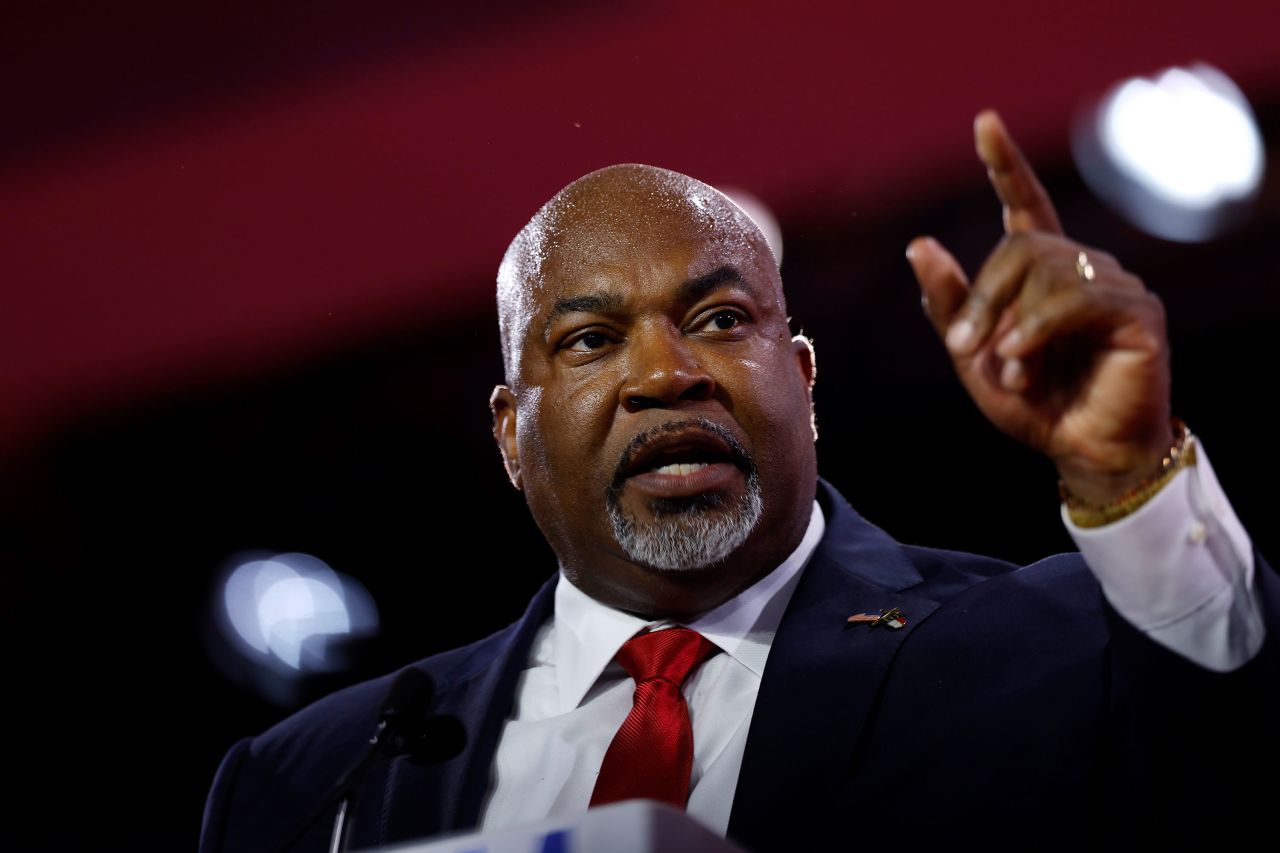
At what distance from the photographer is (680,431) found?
2080 millimetres

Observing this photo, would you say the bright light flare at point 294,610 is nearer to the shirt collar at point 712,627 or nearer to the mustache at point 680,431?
the shirt collar at point 712,627

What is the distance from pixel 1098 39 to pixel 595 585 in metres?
1.65

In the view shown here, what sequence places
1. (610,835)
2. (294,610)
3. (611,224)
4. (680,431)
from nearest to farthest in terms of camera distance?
(610,835) < (680,431) < (611,224) < (294,610)

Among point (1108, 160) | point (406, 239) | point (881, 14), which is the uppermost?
point (881, 14)

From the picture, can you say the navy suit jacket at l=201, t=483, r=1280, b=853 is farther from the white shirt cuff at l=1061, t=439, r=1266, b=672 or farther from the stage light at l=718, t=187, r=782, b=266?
the stage light at l=718, t=187, r=782, b=266

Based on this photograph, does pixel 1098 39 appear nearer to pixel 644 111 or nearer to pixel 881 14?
pixel 881 14

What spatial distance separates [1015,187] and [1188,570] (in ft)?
1.50

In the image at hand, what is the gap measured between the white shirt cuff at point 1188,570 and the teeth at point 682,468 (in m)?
0.75

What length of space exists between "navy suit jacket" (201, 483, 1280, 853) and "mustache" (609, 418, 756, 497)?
0.76ft

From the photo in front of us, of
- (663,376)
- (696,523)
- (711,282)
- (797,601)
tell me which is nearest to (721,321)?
(711,282)

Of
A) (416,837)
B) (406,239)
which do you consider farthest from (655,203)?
(406,239)

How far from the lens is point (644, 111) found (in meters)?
2.83

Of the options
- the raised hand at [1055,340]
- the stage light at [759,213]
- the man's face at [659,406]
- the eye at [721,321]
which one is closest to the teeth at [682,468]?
the man's face at [659,406]

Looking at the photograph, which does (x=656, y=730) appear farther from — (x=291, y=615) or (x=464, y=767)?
(x=291, y=615)
